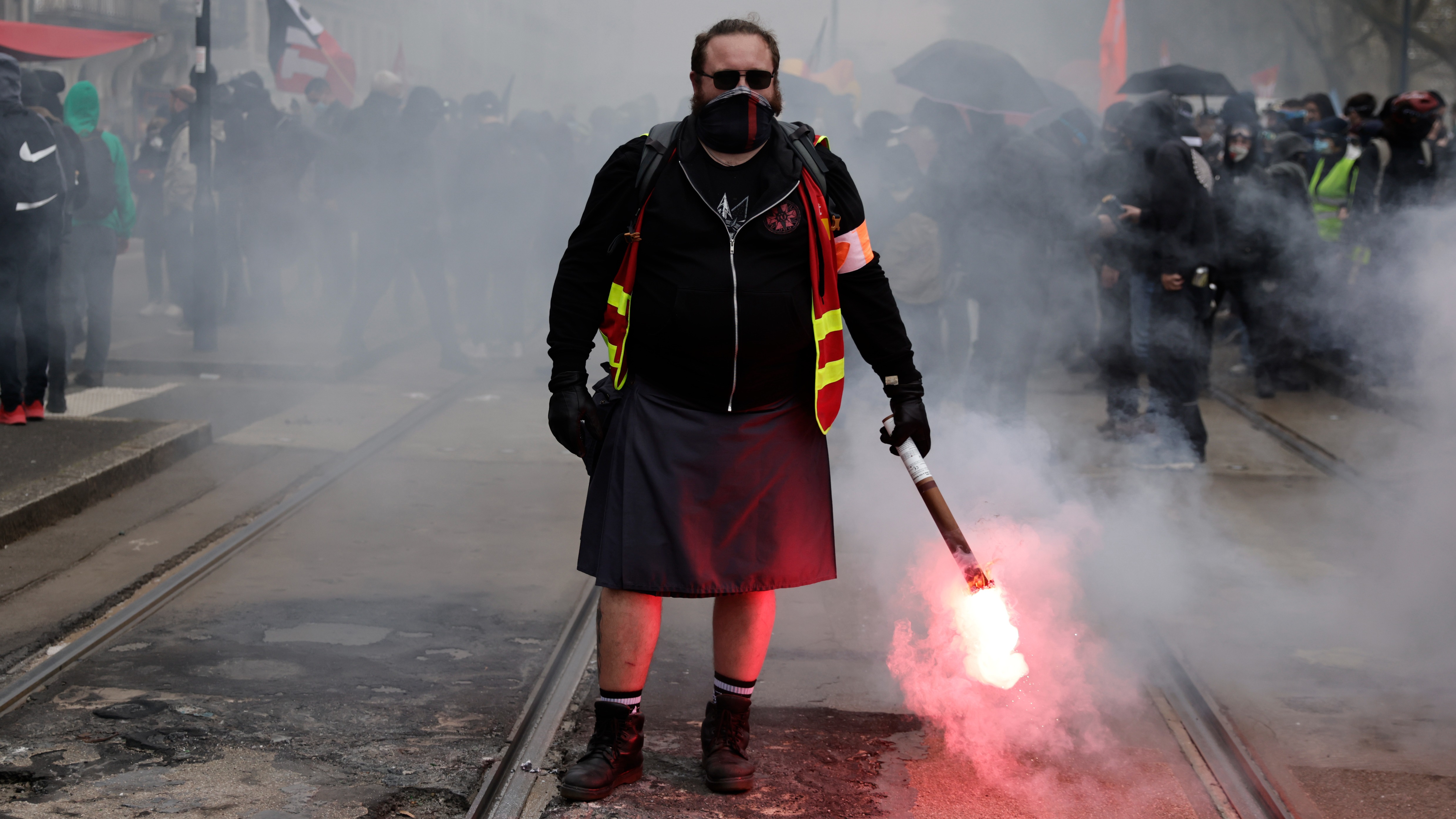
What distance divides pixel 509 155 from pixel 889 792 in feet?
23.3

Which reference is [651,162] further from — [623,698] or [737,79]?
[623,698]

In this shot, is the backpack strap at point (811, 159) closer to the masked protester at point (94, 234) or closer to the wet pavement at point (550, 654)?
the wet pavement at point (550, 654)

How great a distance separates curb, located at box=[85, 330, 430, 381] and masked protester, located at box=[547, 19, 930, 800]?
5.10 meters

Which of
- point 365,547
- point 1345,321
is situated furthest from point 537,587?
point 1345,321

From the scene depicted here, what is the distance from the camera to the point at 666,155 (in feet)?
7.99

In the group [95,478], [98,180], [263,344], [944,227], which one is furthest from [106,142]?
[944,227]

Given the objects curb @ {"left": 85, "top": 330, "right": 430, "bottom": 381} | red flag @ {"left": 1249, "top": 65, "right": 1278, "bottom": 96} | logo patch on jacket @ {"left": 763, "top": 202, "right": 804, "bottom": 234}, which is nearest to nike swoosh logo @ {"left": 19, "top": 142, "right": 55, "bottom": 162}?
curb @ {"left": 85, "top": 330, "right": 430, "bottom": 381}

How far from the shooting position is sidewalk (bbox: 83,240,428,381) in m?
7.39

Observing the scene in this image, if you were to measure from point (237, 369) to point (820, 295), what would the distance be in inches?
225

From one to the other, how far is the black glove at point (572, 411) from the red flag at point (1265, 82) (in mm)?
20066

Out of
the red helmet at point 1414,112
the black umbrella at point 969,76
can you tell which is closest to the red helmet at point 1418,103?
the red helmet at point 1414,112

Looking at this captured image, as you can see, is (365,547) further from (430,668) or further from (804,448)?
(804,448)

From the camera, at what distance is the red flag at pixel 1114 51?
940 centimetres

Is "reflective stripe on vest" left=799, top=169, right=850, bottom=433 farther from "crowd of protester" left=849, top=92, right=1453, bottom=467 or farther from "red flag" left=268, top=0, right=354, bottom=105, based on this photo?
"red flag" left=268, top=0, right=354, bottom=105
